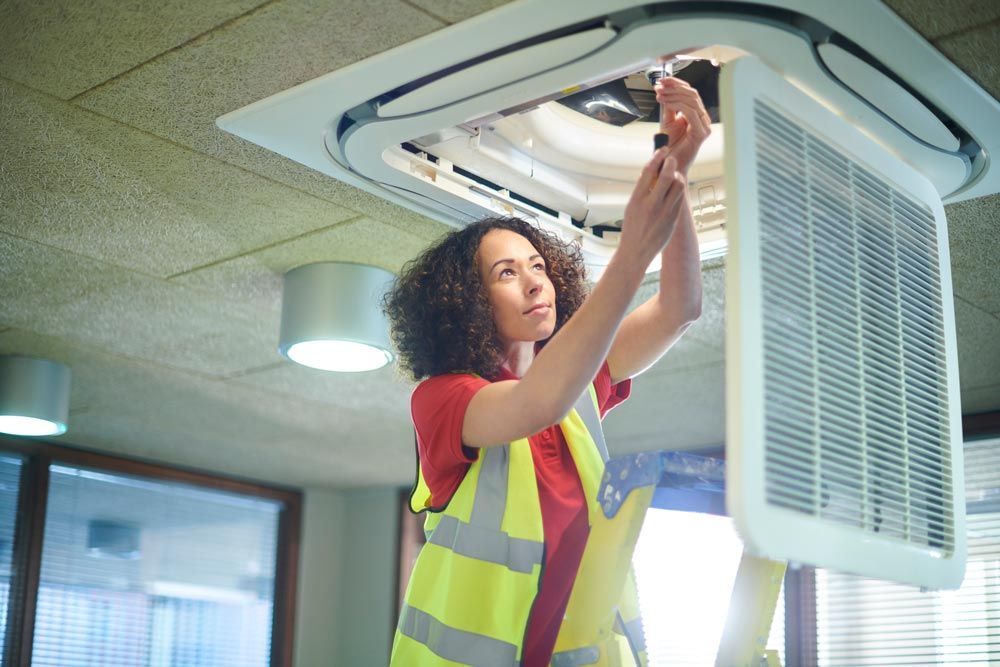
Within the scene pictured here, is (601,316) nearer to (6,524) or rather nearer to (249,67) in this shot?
(249,67)

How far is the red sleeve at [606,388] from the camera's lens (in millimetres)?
2012

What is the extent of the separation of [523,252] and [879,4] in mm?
680

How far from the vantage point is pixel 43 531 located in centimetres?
504

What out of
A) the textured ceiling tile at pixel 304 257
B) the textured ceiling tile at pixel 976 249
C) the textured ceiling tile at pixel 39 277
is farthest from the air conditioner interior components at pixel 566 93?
the textured ceiling tile at pixel 39 277

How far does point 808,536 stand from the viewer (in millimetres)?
1478

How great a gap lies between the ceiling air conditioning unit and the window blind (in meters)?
2.13

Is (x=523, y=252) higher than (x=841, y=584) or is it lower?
higher

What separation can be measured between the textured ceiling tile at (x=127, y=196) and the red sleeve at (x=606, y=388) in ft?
3.06

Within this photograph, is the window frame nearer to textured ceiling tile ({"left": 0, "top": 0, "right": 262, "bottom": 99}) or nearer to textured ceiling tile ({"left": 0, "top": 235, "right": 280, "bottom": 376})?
textured ceiling tile ({"left": 0, "top": 235, "right": 280, "bottom": 376})

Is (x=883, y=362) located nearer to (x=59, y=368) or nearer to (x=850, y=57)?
(x=850, y=57)

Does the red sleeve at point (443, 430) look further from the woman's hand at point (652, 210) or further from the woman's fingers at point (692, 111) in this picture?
the woman's fingers at point (692, 111)

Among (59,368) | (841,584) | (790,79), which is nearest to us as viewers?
(790,79)

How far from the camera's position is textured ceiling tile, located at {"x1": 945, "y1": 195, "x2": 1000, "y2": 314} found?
100 inches

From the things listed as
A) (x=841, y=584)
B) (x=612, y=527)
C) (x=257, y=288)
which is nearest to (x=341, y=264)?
(x=257, y=288)
